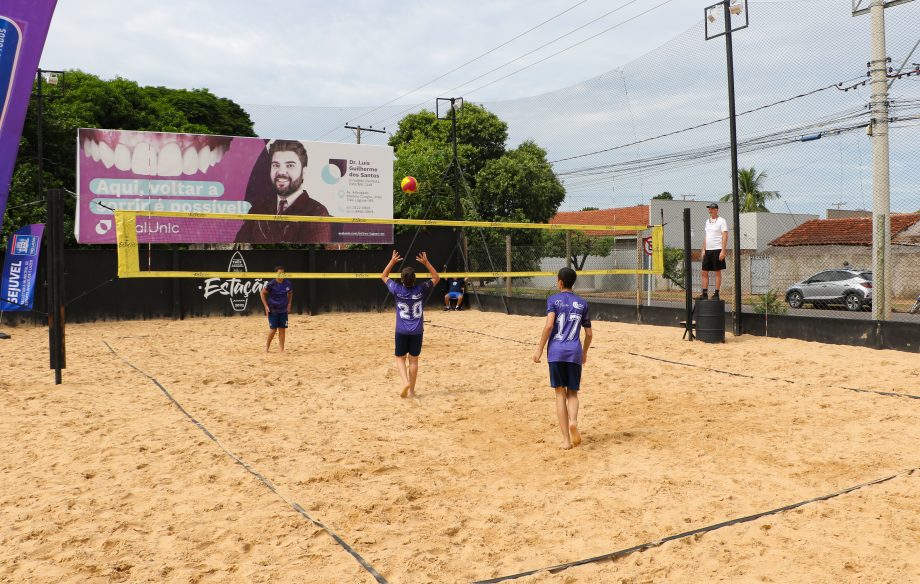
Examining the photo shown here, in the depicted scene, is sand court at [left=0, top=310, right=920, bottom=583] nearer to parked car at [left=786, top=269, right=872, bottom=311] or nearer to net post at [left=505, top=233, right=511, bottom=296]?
net post at [left=505, top=233, right=511, bottom=296]

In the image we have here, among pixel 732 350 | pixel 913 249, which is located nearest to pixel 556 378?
pixel 732 350

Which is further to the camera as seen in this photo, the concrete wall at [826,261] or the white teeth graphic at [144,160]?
the white teeth graphic at [144,160]

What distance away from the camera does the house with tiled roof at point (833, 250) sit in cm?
1728

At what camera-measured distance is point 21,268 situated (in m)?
14.4

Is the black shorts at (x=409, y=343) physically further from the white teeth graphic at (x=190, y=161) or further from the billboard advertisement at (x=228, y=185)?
the white teeth graphic at (x=190, y=161)

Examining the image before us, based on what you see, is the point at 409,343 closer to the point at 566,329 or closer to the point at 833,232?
the point at 566,329

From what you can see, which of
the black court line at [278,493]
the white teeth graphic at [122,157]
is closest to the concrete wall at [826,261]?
the black court line at [278,493]

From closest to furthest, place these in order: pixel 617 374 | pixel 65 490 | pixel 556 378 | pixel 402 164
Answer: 1. pixel 65 490
2. pixel 556 378
3. pixel 617 374
4. pixel 402 164

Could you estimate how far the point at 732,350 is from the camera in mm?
11031

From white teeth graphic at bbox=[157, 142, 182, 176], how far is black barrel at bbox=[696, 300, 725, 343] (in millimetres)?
12823

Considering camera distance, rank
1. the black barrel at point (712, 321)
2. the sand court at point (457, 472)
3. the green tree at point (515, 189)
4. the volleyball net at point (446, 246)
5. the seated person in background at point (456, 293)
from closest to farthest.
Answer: the sand court at point (457, 472) < the black barrel at point (712, 321) < the volleyball net at point (446, 246) < the seated person in background at point (456, 293) < the green tree at point (515, 189)

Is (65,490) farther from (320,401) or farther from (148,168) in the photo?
(148,168)

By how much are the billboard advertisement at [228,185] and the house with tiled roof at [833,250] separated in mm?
12822

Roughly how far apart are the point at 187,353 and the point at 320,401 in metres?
4.73
